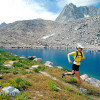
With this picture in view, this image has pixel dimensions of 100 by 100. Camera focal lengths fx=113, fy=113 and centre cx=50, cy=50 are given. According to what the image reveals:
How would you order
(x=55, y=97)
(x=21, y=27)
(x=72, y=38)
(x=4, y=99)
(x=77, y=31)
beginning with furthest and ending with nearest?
(x=21, y=27) < (x=77, y=31) < (x=72, y=38) < (x=55, y=97) < (x=4, y=99)

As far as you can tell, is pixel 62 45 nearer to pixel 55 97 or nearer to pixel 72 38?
pixel 72 38

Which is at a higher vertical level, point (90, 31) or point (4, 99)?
point (90, 31)

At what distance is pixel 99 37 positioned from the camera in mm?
112500

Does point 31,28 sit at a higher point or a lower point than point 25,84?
higher

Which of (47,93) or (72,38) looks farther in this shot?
(72,38)

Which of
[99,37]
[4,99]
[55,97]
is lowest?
[55,97]

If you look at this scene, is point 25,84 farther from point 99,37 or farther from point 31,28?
point 31,28

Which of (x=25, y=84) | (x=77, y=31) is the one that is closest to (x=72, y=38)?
(x=77, y=31)

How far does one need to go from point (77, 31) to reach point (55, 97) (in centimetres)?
12655

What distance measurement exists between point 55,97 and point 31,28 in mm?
177066

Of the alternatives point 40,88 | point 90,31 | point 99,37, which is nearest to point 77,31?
point 90,31

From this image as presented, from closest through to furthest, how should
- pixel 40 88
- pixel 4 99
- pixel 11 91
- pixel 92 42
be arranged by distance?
1. pixel 4 99
2. pixel 11 91
3. pixel 40 88
4. pixel 92 42

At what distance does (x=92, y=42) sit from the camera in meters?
108

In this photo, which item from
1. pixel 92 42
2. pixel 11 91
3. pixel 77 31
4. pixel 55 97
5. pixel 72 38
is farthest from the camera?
pixel 77 31
